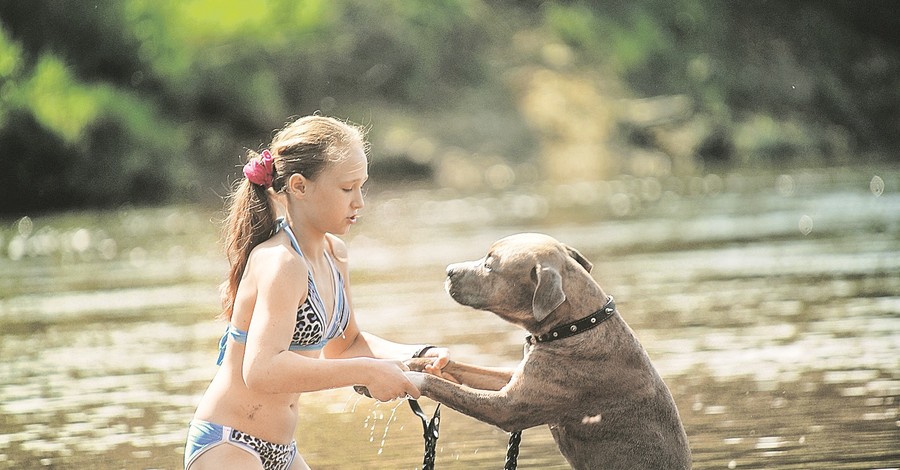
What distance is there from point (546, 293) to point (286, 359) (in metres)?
1.12

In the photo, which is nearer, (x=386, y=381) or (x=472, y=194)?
(x=386, y=381)

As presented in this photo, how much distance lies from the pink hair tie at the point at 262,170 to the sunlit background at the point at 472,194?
2645 millimetres

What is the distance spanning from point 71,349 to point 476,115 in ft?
132

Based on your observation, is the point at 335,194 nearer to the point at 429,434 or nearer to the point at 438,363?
the point at 438,363

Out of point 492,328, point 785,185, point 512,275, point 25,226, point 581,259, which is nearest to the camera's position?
point 512,275

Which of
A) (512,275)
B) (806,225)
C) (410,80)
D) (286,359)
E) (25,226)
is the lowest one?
(286,359)

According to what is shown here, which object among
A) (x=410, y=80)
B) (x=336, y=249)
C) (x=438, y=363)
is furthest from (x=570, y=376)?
(x=410, y=80)

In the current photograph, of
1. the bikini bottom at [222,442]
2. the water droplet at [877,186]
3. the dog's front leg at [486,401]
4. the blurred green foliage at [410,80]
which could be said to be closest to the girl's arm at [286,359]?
the dog's front leg at [486,401]

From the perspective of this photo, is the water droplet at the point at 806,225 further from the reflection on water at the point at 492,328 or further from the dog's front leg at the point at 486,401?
the dog's front leg at the point at 486,401

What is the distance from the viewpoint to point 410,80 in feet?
175

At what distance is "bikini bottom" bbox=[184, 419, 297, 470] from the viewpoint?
5.84m

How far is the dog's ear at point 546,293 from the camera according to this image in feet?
19.5

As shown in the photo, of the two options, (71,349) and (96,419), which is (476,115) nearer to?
(71,349)

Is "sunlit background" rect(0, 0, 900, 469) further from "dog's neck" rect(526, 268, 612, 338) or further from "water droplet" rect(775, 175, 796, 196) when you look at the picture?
"dog's neck" rect(526, 268, 612, 338)
